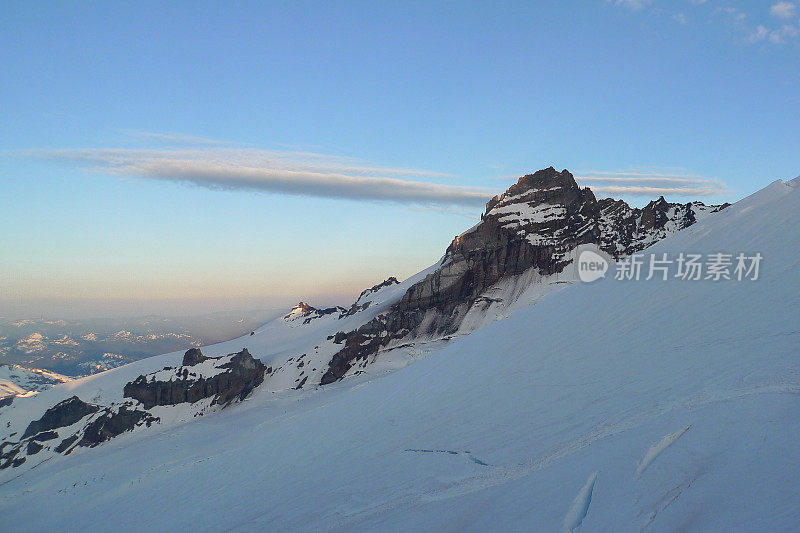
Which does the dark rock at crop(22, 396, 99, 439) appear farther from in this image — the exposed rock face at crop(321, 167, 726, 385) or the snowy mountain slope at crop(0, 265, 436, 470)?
the exposed rock face at crop(321, 167, 726, 385)

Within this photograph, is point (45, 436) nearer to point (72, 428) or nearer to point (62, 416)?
point (72, 428)

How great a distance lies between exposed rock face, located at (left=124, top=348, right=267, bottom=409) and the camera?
6350 centimetres

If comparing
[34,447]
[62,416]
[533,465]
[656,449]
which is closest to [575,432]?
[533,465]

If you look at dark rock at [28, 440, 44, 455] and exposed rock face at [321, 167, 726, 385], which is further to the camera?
exposed rock face at [321, 167, 726, 385]

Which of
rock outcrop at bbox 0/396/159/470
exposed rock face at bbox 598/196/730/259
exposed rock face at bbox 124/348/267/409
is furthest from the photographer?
exposed rock face at bbox 598/196/730/259

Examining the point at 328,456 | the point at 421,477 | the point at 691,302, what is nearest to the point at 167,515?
the point at 328,456

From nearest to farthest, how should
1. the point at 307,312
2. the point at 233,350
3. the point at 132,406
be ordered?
the point at 132,406 → the point at 233,350 → the point at 307,312

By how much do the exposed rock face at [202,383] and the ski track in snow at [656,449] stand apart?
6138cm

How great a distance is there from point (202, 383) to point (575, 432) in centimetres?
6413

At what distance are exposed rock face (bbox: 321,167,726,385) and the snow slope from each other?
143 ft

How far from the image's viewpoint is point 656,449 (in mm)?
7512

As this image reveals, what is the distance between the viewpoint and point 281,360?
69500mm

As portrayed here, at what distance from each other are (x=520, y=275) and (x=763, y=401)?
200 ft

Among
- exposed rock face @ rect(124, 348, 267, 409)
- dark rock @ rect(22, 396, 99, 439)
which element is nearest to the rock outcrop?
dark rock @ rect(22, 396, 99, 439)
